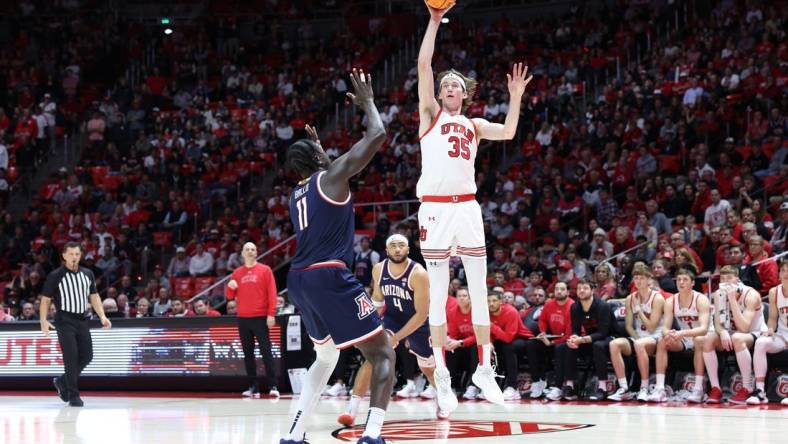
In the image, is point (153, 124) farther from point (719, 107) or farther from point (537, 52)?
point (719, 107)

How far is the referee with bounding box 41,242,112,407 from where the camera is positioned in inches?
547

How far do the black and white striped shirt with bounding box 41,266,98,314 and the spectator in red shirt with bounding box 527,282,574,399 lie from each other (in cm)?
604

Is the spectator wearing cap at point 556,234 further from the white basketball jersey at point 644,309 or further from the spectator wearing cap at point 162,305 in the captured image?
the spectator wearing cap at point 162,305

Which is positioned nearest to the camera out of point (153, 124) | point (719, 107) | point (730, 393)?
point (730, 393)

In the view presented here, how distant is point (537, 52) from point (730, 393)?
1396cm

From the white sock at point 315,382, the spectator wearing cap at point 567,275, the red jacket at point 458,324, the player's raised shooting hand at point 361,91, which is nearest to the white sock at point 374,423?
the white sock at point 315,382

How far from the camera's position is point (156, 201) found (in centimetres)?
2422

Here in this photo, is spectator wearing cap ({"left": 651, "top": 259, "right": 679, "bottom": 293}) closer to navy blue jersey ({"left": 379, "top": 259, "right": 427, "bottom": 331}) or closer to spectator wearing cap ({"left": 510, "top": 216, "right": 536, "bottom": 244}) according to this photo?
spectator wearing cap ({"left": 510, "top": 216, "right": 536, "bottom": 244})

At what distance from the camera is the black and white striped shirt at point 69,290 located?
13891 millimetres

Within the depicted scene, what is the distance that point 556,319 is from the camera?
557 inches

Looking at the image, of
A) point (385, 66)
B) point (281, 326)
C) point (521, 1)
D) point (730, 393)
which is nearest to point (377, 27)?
point (385, 66)

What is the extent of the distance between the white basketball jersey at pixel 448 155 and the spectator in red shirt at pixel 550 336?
19.4 feet

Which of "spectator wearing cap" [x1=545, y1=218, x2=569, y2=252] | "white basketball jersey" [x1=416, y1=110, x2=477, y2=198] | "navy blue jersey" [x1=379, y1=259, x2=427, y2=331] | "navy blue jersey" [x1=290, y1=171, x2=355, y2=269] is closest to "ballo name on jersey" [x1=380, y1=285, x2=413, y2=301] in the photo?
"navy blue jersey" [x1=379, y1=259, x2=427, y2=331]

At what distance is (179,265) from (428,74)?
554 inches
